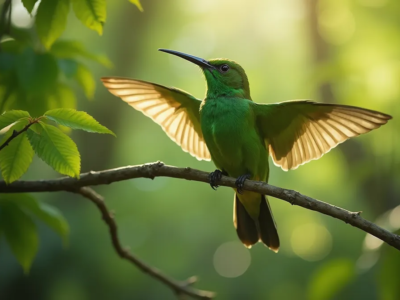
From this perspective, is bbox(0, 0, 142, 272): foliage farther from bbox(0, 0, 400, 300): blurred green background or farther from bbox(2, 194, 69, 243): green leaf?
bbox(0, 0, 400, 300): blurred green background

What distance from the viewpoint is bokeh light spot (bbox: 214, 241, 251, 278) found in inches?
351

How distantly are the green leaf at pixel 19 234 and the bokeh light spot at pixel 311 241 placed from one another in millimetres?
5787

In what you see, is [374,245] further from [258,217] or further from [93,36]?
[93,36]

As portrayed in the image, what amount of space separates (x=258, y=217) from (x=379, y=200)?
8.70 feet

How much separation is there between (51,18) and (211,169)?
6.50m

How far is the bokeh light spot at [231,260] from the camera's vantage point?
891 centimetres

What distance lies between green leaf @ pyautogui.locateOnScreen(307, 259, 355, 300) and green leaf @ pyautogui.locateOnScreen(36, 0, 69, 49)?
2.70m

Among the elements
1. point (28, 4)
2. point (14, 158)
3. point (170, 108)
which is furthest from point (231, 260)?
point (28, 4)

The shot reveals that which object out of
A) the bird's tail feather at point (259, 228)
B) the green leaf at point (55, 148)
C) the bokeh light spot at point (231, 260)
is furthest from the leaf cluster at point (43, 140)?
the bokeh light spot at point (231, 260)

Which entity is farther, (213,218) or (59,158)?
(213,218)

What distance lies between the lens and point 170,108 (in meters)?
4.72

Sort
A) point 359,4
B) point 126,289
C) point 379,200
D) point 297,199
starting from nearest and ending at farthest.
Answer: point 297,199 < point 379,200 < point 359,4 < point 126,289

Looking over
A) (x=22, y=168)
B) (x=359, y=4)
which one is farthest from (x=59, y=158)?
(x=359, y=4)

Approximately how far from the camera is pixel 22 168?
2.53 meters
